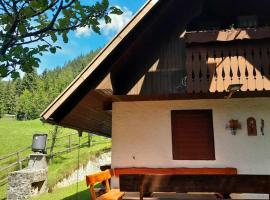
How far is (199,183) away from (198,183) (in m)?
0.02

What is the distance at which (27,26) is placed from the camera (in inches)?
122

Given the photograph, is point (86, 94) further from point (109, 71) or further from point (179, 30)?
point (179, 30)

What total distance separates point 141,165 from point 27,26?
20.4 feet

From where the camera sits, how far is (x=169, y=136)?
Result: 888 cm

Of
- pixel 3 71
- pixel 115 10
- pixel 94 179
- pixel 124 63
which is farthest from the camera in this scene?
pixel 124 63

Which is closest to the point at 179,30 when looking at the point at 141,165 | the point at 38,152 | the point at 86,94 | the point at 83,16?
the point at 86,94

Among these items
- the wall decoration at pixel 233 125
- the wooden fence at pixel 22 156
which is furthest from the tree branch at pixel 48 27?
the wooden fence at pixel 22 156

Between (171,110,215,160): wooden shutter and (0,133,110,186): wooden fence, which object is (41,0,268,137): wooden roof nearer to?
(171,110,215,160): wooden shutter

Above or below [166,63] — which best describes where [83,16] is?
below

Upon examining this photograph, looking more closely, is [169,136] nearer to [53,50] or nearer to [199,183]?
[199,183]

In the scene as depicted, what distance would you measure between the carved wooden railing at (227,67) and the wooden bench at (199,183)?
8.09 ft

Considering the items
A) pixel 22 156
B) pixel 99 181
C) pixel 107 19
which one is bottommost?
pixel 99 181

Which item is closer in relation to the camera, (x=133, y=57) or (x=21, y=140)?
(x=133, y=57)

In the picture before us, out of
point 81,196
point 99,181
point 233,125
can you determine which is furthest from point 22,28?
point 81,196
